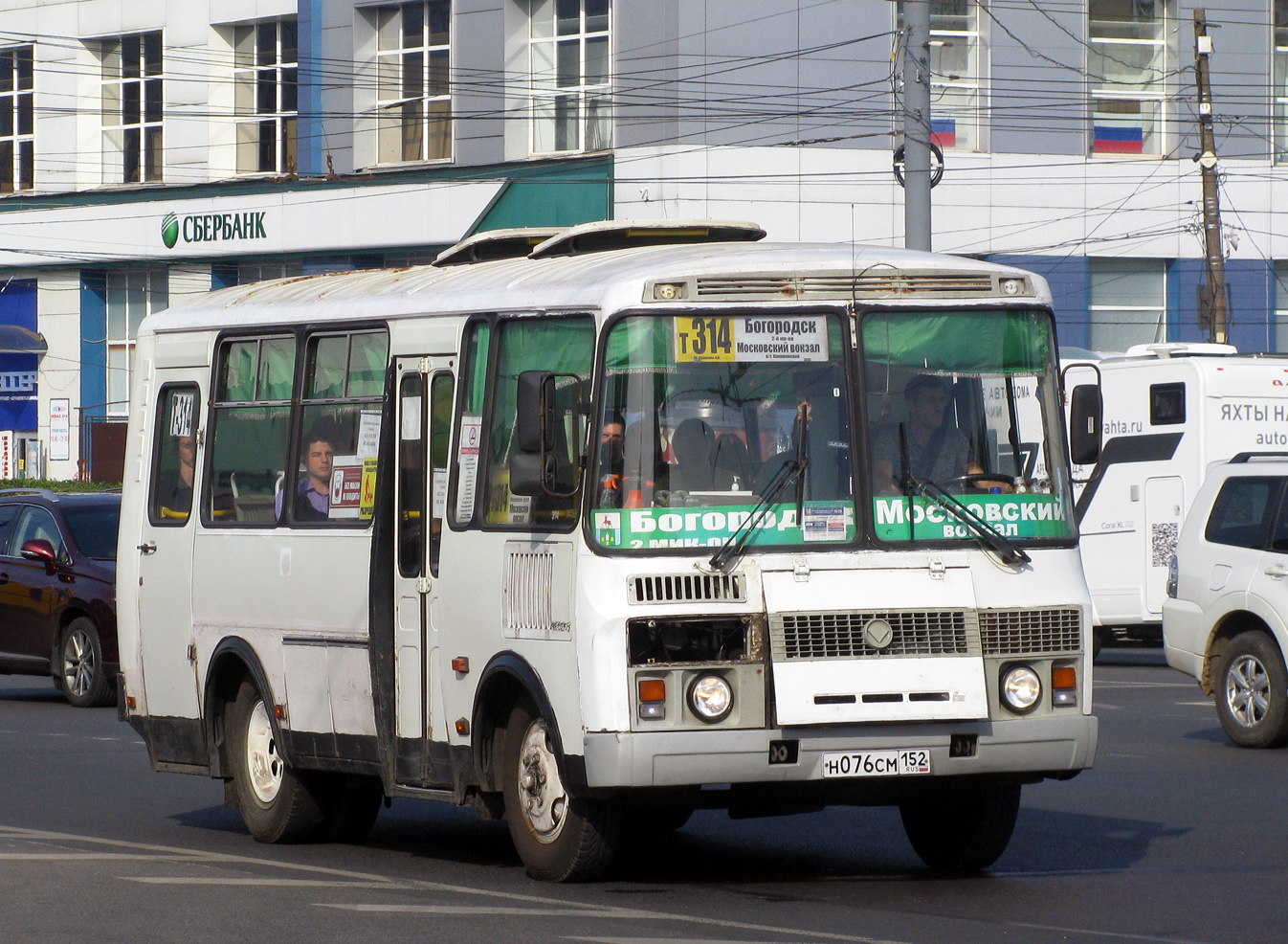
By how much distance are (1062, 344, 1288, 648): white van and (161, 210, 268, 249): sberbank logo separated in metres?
23.1

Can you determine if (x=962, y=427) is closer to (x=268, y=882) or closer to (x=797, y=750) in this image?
(x=797, y=750)

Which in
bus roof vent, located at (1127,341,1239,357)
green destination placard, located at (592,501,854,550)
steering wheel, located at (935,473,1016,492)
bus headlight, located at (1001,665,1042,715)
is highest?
bus roof vent, located at (1127,341,1239,357)

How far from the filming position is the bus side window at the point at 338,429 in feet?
33.5

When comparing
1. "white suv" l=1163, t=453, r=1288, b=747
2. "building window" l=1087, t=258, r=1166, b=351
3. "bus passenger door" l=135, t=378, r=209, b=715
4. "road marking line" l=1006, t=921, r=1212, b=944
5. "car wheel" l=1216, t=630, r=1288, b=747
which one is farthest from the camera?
"building window" l=1087, t=258, r=1166, b=351

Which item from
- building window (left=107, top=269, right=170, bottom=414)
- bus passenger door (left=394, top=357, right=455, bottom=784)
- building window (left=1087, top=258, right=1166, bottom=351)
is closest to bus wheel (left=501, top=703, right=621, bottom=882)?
bus passenger door (left=394, top=357, right=455, bottom=784)

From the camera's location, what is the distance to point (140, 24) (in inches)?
1812

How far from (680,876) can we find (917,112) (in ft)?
45.2

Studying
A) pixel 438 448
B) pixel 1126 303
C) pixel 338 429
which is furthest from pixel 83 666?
pixel 1126 303

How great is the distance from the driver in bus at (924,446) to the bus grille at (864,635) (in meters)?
0.52

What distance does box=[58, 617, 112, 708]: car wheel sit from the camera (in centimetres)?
1889

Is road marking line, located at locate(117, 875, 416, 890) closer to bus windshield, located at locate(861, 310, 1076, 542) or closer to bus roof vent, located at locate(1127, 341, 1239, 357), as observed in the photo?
bus windshield, located at locate(861, 310, 1076, 542)

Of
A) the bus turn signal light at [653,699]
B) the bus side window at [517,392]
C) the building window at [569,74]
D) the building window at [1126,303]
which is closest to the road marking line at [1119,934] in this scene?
the bus turn signal light at [653,699]

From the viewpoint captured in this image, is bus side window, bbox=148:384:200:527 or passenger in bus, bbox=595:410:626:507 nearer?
passenger in bus, bbox=595:410:626:507

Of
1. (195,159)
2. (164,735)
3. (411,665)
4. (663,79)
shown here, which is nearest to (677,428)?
A: (411,665)
